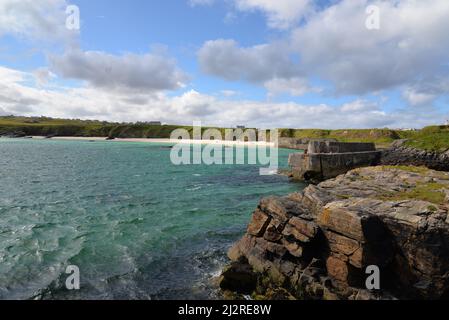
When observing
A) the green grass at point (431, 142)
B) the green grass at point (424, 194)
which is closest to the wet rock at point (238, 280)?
the green grass at point (424, 194)

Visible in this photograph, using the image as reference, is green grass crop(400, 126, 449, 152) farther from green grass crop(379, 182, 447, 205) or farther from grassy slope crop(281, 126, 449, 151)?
green grass crop(379, 182, 447, 205)

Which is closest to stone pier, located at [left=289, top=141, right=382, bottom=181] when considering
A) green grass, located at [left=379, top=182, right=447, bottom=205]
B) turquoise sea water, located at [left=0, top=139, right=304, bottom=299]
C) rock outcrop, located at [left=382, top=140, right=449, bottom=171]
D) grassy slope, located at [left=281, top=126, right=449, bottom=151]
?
rock outcrop, located at [left=382, top=140, right=449, bottom=171]

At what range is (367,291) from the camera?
12953 millimetres

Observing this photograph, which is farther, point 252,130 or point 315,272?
point 252,130

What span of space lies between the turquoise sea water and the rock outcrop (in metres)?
13.2

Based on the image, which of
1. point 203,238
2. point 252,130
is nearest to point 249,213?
point 203,238

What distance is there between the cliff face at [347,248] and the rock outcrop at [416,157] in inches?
869

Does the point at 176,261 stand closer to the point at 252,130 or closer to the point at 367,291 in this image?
the point at 367,291

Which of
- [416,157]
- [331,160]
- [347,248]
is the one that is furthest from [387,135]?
[347,248]

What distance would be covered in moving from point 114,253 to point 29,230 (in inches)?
331

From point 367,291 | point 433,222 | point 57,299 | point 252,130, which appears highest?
point 252,130

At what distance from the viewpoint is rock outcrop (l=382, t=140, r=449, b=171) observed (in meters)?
36.2

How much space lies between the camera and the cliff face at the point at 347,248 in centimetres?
1289
